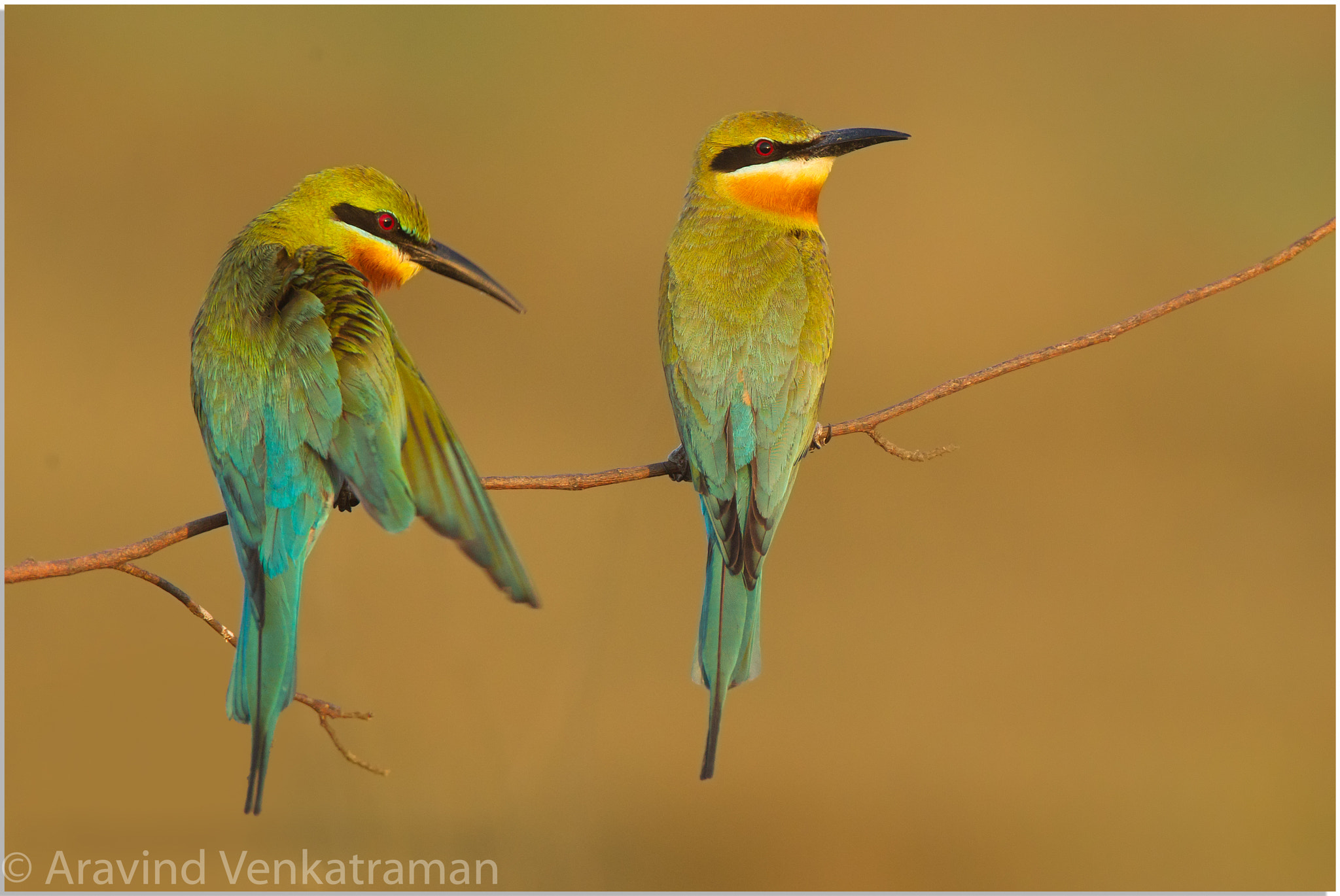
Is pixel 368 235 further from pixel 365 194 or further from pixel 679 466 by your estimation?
pixel 679 466

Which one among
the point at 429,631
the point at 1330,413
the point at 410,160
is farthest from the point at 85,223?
the point at 1330,413

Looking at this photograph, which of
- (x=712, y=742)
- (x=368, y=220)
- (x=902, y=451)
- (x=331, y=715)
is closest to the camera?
(x=331, y=715)

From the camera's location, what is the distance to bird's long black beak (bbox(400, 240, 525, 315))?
8.95 ft

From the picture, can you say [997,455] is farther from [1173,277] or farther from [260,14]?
[260,14]

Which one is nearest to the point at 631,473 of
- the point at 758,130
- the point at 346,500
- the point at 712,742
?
the point at 712,742

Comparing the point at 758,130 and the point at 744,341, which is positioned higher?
the point at 758,130

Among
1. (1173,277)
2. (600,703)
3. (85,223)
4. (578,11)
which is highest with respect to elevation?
(578,11)

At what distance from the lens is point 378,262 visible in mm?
2715

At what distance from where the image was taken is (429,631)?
15.8ft

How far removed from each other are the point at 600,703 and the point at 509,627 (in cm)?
47

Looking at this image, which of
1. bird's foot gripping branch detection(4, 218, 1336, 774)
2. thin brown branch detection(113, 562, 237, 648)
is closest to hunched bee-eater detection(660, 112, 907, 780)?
bird's foot gripping branch detection(4, 218, 1336, 774)

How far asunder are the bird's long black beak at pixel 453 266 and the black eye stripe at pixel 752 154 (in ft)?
2.64

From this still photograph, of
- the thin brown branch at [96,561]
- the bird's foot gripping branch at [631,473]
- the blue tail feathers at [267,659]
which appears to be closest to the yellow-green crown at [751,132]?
the bird's foot gripping branch at [631,473]

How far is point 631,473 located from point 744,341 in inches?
29.4
